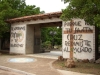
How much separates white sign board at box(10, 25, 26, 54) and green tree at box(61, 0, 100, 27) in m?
9.68

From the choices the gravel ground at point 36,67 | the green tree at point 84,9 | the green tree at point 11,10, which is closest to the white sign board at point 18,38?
the green tree at point 11,10

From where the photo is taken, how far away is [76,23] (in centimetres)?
1449

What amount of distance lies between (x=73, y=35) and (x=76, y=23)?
1.06m

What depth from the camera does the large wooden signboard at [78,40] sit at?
44.8 ft

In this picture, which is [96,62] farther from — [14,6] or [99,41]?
[14,6]

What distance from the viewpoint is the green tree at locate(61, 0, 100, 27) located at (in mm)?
9078

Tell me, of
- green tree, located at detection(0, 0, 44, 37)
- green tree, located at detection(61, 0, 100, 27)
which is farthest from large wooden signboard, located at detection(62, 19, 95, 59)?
green tree, located at detection(0, 0, 44, 37)

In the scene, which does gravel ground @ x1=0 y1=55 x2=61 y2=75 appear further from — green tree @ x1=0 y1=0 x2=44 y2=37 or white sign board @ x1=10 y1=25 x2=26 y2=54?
green tree @ x1=0 y1=0 x2=44 y2=37

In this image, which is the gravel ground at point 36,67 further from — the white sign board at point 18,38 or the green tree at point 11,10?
the green tree at point 11,10

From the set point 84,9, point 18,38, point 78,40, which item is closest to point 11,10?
point 18,38

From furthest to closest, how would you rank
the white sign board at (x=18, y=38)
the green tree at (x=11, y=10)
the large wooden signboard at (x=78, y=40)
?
the green tree at (x=11, y=10), the white sign board at (x=18, y=38), the large wooden signboard at (x=78, y=40)

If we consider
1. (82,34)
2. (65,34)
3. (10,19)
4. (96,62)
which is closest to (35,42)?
(10,19)

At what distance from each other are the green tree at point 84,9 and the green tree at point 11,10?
10.7 meters

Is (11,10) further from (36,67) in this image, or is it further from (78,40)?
(36,67)
